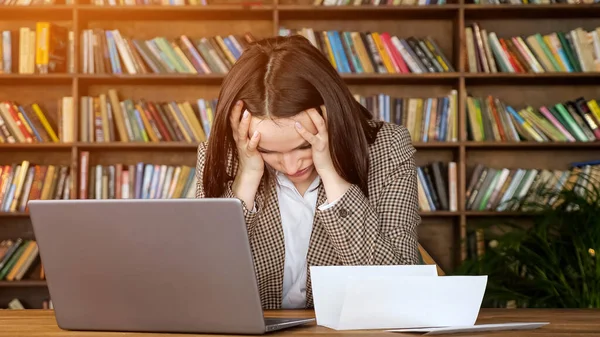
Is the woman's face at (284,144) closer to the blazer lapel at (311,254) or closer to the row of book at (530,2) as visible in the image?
the blazer lapel at (311,254)

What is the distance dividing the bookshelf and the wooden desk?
7.53 feet

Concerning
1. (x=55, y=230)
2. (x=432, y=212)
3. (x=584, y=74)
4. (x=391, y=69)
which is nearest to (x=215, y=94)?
(x=391, y=69)

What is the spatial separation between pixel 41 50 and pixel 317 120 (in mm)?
2367

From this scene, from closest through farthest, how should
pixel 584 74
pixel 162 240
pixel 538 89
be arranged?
pixel 162 240 → pixel 584 74 → pixel 538 89

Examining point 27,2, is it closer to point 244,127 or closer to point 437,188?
point 437,188

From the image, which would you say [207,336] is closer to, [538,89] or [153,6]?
[153,6]

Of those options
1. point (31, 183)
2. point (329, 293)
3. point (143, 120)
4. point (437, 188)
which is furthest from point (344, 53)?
point (329, 293)

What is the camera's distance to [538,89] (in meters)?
3.84

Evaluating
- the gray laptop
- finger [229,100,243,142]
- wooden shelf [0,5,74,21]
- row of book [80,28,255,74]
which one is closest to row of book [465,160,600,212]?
row of book [80,28,255,74]

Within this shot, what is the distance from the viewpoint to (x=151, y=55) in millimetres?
3650

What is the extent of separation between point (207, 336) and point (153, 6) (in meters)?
2.79

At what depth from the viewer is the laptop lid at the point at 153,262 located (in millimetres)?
1015

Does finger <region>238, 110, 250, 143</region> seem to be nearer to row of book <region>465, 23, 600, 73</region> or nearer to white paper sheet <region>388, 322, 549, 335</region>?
white paper sheet <region>388, 322, 549, 335</region>

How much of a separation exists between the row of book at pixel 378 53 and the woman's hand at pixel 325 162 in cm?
197
